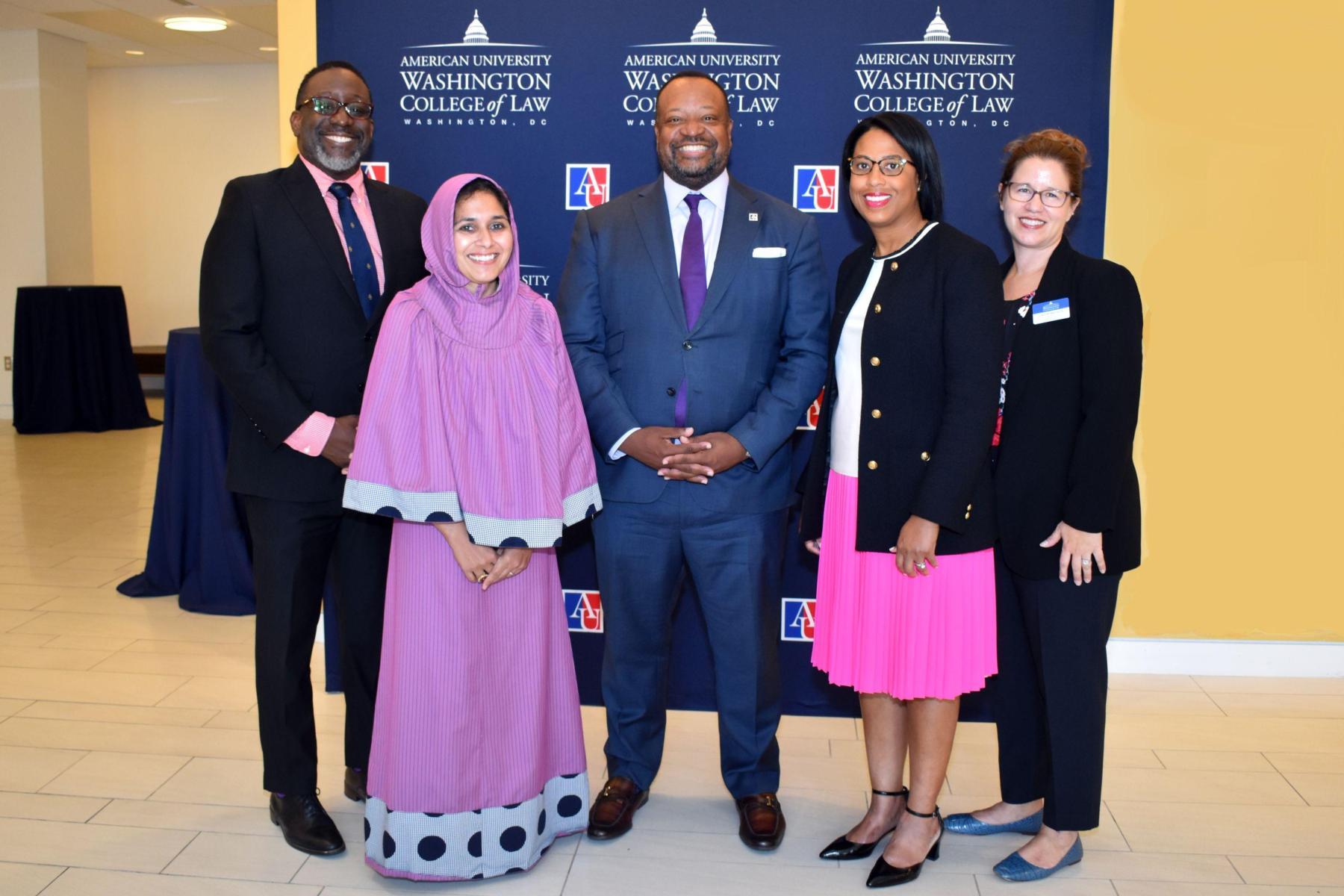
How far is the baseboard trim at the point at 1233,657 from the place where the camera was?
436 centimetres

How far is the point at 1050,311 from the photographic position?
2723mm

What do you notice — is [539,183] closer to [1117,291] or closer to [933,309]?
[933,309]

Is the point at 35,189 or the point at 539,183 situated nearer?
the point at 539,183

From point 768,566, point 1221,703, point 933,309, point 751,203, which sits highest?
point 751,203

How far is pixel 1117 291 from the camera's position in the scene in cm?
269

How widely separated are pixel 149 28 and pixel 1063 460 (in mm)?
10347

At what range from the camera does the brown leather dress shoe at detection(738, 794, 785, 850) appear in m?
3.04

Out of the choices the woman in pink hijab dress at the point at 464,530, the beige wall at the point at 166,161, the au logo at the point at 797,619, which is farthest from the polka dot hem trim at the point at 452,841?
the beige wall at the point at 166,161

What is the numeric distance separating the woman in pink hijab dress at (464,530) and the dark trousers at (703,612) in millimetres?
333

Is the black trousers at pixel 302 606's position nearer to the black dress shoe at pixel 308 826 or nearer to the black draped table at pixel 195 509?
the black dress shoe at pixel 308 826

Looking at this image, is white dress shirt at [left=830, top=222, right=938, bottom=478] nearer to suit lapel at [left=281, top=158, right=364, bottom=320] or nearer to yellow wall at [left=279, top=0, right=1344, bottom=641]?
A: suit lapel at [left=281, top=158, right=364, bottom=320]

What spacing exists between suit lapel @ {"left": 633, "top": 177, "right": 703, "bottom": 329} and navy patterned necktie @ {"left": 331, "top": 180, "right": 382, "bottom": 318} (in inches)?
27.6

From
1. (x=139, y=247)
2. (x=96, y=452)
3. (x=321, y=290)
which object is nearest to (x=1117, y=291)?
(x=321, y=290)

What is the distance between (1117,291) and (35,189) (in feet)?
35.0
